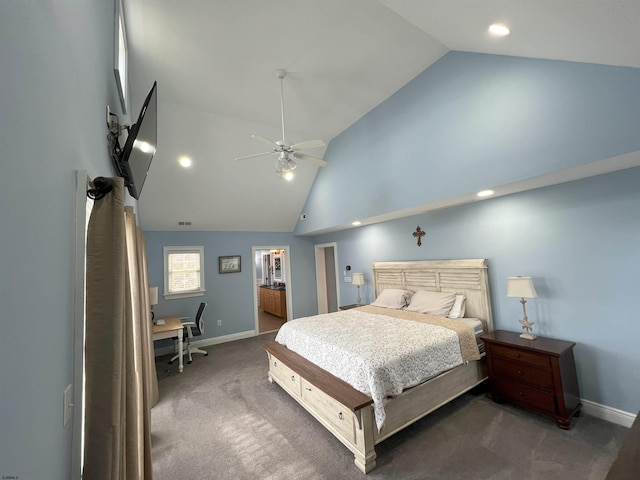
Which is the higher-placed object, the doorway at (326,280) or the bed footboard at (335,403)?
the doorway at (326,280)

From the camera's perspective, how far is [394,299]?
14.2 ft

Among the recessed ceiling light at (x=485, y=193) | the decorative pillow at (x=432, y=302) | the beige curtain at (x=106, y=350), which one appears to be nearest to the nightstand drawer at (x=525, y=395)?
the decorative pillow at (x=432, y=302)

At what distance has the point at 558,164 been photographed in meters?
2.33

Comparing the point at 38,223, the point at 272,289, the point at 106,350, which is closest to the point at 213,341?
the point at 272,289

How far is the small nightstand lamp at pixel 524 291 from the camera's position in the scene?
9.34ft

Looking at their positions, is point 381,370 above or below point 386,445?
above

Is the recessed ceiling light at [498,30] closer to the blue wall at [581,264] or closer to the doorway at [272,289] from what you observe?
the blue wall at [581,264]

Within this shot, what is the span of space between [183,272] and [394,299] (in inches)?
163

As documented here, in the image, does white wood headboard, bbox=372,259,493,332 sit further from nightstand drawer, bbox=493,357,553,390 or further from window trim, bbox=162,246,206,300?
window trim, bbox=162,246,206,300

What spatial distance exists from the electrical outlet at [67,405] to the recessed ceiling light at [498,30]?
3160 mm

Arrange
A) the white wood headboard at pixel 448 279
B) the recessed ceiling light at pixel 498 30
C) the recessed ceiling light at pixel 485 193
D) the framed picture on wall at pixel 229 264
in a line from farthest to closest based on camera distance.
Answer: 1. the framed picture on wall at pixel 229 264
2. the white wood headboard at pixel 448 279
3. the recessed ceiling light at pixel 485 193
4. the recessed ceiling light at pixel 498 30

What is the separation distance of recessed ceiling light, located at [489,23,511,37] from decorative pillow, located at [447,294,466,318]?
293cm

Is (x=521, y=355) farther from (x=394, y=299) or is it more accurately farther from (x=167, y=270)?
(x=167, y=270)

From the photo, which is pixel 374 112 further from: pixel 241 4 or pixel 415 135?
pixel 241 4
